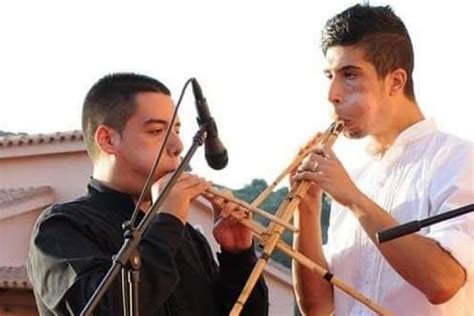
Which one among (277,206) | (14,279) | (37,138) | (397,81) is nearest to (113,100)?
(277,206)

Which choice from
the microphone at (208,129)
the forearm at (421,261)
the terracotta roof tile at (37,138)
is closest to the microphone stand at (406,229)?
the forearm at (421,261)

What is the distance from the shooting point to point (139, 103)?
9.86 feet

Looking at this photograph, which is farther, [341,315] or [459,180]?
[341,315]

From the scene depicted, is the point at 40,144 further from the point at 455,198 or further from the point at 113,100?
the point at 455,198

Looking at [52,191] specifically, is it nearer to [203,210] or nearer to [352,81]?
[203,210]

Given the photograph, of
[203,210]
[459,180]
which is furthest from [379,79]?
[203,210]

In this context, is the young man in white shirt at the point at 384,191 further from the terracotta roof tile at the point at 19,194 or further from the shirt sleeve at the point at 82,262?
the terracotta roof tile at the point at 19,194

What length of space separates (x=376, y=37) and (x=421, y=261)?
2.14 ft

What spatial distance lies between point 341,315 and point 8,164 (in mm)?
10708

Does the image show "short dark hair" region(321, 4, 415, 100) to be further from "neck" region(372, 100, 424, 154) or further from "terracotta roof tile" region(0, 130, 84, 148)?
"terracotta roof tile" region(0, 130, 84, 148)

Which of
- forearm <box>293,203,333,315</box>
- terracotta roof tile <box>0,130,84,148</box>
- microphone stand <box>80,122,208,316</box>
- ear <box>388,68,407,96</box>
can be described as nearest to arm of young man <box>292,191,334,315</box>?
forearm <box>293,203,333,315</box>

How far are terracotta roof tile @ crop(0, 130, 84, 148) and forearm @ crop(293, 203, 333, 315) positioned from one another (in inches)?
374

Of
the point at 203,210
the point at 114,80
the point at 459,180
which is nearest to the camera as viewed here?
the point at 459,180

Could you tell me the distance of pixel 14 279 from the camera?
9.60 meters
